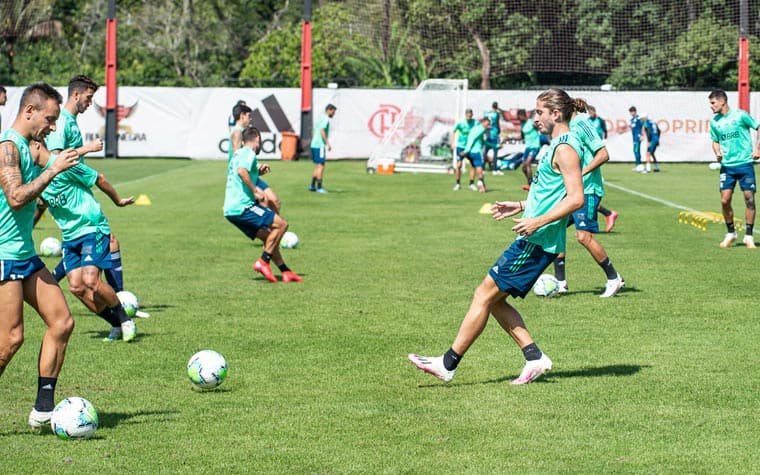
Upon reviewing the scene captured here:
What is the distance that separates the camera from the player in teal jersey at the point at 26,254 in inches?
284

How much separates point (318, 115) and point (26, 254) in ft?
128

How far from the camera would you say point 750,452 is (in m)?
6.88

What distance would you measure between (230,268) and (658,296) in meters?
6.13

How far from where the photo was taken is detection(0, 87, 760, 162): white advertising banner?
45.9 m

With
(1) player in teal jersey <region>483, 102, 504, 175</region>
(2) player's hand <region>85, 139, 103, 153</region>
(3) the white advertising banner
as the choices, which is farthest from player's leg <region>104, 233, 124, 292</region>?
(3) the white advertising banner

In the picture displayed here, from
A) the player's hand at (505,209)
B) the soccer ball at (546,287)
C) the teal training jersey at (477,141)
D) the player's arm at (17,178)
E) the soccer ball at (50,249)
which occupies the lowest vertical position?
the soccer ball at (546,287)

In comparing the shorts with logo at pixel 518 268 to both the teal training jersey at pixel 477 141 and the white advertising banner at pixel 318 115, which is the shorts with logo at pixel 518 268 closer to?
the teal training jersey at pixel 477 141

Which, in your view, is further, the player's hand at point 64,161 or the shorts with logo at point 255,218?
the shorts with logo at point 255,218

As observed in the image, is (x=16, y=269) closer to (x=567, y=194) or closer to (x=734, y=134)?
(x=567, y=194)

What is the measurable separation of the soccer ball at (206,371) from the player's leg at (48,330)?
4.11ft

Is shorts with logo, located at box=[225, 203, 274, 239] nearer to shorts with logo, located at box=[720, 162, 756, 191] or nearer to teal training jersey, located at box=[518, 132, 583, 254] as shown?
teal training jersey, located at box=[518, 132, 583, 254]

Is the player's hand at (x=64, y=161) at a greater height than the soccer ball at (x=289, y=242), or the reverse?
the player's hand at (x=64, y=161)

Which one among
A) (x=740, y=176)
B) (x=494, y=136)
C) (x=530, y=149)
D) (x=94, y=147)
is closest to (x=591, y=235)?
(x=740, y=176)

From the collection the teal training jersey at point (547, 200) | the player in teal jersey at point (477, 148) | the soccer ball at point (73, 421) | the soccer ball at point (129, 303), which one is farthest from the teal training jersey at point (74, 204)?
the player in teal jersey at point (477, 148)
